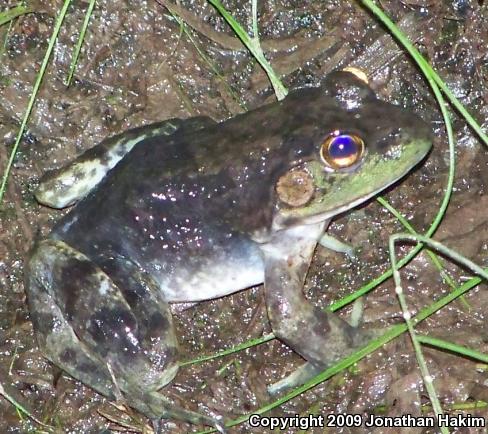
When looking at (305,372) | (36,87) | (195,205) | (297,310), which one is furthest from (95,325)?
(36,87)

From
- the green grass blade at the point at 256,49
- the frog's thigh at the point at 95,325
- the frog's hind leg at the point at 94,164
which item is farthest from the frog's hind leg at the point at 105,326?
the green grass blade at the point at 256,49

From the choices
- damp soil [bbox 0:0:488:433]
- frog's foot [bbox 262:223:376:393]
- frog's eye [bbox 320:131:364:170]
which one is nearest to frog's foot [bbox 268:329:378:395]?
frog's foot [bbox 262:223:376:393]

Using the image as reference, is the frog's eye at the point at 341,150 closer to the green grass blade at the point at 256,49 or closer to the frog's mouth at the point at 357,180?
the frog's mouth at the point at 357,180

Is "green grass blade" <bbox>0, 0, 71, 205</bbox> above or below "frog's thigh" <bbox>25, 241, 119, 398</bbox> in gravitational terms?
above

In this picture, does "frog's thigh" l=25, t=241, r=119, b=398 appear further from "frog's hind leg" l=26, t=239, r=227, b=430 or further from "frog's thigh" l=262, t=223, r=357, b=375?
"frog's thigh" l=262, t=223, r=357, b=375

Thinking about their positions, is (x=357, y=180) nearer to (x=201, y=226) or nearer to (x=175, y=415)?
(x=201, y=226)

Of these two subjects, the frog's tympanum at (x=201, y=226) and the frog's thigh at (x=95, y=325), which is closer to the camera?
the frog's tympanum at (x=201, y=226)

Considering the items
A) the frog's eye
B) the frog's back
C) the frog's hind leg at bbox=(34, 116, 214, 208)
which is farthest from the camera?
the frog's hind leg at bbox=(34, 116, 214, 208)

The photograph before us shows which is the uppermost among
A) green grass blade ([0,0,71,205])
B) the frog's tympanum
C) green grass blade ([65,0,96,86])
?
green grass blade ([65,0,96,86])
